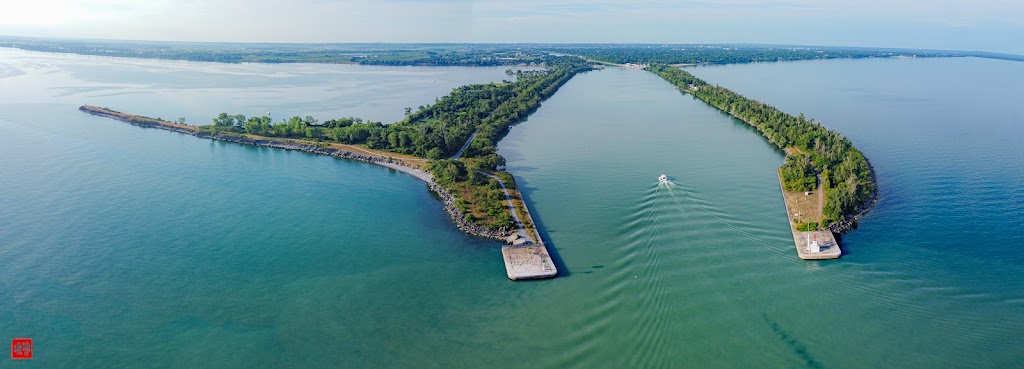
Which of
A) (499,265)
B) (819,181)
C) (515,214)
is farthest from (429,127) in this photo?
(819,181)

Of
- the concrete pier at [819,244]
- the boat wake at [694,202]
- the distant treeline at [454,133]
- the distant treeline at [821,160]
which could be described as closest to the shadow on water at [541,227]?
the distant treeline at [454,133]

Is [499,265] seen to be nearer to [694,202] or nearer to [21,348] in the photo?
[694,202]

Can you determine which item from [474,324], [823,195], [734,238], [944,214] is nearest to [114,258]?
[474,324]

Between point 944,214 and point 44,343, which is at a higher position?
point 944,214

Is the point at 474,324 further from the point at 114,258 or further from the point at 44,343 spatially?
the point at 114,258

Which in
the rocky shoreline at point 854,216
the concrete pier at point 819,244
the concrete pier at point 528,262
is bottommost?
the concrete pier at point 528,262

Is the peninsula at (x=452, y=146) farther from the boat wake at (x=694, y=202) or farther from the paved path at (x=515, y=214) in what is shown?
the boat wake at (x=694, y=202)
